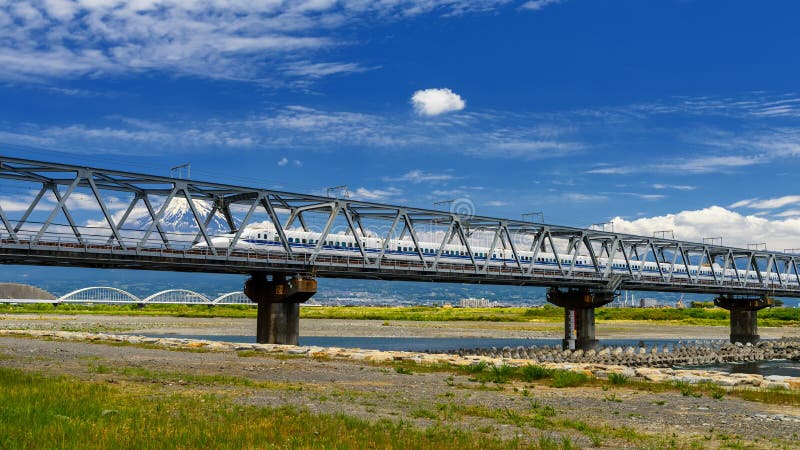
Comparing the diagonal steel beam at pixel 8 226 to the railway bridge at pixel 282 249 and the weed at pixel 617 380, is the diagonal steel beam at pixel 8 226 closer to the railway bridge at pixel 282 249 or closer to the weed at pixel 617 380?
the railway bridge at pixel 282 249

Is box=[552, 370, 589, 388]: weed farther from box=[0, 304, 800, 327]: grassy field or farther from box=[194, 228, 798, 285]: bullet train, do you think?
box=[0, 304, 800, 327]: grassy field

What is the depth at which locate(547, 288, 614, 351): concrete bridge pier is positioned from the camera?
7956 centimetres

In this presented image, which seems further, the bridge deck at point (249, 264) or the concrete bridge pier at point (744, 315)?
the concrete bridge pier at point (744, 315)

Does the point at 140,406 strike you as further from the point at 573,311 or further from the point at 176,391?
the point at 573,311

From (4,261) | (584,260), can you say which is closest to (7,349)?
(4,261)

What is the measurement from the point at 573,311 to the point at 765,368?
935 inches

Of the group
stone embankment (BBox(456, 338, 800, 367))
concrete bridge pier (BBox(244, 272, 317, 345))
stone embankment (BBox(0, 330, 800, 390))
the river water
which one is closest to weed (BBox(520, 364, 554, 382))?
stone embankment (BBox(0, 330, 800, 390))

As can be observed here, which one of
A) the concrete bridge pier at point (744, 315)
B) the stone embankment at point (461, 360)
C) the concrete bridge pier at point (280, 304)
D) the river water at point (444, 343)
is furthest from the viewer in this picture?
the concrete bridge pier at point (744, 315)

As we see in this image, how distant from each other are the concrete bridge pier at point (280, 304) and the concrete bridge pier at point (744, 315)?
73.0 metres

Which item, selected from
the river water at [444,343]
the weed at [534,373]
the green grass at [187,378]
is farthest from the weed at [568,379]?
the river water at [444,343]

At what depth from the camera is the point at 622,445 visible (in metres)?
14.9

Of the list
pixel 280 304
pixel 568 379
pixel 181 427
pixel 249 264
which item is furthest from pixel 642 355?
pixel 181 427

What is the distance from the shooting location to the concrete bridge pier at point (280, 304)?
5566cm

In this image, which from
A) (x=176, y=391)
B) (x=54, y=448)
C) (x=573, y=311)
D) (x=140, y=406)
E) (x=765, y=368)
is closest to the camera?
(x=54, y=448)
